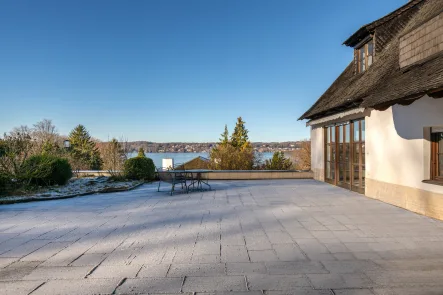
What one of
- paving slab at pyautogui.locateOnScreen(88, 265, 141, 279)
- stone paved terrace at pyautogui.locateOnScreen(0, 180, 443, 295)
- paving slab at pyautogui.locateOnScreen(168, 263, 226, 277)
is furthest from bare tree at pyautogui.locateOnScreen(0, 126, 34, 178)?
paving slab at pyautogui.locateOnScreen(168, 263, 226, 277)

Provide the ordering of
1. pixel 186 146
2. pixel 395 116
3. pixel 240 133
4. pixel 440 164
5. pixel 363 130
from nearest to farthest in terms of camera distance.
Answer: pixel 440 164 < pixel 395 116 < pixel 363 130 < pixel 186 146 < pixel 240 133

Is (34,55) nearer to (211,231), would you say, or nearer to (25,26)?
(25,26)

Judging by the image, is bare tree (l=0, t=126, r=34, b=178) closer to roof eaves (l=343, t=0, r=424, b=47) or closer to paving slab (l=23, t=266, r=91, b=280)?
paving slab (l=23, t=266, r=91, b=280)

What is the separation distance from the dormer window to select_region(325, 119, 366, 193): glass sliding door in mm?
2112

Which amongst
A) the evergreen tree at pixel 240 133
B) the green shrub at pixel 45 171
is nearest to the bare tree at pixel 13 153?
the green shrub at pixel 45 171

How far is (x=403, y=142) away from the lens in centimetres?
677

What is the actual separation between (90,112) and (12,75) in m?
9.80

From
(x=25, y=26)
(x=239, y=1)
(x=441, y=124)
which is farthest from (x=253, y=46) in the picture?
(x=441, y=124)

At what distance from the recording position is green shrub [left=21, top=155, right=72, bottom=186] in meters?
9.79

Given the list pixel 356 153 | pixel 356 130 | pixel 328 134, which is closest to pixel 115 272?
pixel 356 153

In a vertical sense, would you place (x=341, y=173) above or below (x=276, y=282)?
above

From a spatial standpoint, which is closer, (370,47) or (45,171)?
(370,47)

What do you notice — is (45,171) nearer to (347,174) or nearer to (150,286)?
(150,286)

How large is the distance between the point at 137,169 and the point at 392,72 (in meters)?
10.2
